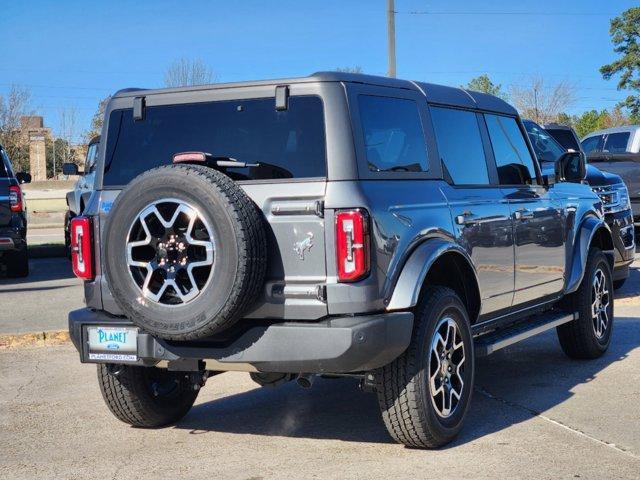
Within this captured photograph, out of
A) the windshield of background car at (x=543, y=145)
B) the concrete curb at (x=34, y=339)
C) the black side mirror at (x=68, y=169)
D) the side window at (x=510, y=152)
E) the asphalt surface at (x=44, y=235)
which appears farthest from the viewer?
the asphalt surface at (x=44, y=235)

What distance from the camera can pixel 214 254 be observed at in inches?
181

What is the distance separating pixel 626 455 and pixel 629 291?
676 centimetres

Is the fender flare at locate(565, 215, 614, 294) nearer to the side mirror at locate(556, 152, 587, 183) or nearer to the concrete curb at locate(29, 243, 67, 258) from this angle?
the side mirror at locate(556, 152, 587, 183)

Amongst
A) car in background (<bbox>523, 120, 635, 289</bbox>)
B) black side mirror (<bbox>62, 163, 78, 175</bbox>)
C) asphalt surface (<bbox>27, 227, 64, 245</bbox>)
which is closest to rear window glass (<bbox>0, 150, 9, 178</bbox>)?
black side mirror (<bbox>62, 163, 78, 175</bbox>)

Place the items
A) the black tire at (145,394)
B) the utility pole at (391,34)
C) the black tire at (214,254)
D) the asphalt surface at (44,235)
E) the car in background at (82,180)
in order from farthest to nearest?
the utility pole at (391,34), the asphalt surface at (44,235), the car in background at (82,180), the black tire at (145,394), the black tire at (214,254)

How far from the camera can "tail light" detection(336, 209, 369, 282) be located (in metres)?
4.64

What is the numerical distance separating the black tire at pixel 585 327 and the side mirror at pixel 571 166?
26.3 inches

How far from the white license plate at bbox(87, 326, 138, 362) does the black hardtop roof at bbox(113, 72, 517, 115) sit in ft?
4.51

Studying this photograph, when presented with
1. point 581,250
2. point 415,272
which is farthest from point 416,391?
point 581,250

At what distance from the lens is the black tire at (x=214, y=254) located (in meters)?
4.57

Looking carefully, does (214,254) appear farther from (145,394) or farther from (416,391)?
(145,394)

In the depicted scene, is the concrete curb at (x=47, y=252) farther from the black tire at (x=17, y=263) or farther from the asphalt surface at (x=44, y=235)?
the black tire at (x=17, y=263)

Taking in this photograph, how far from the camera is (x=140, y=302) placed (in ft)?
15.8

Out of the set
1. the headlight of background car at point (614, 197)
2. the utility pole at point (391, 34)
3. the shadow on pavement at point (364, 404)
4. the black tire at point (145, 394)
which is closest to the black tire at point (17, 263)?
the shadow on pavement at point (364, 404)
